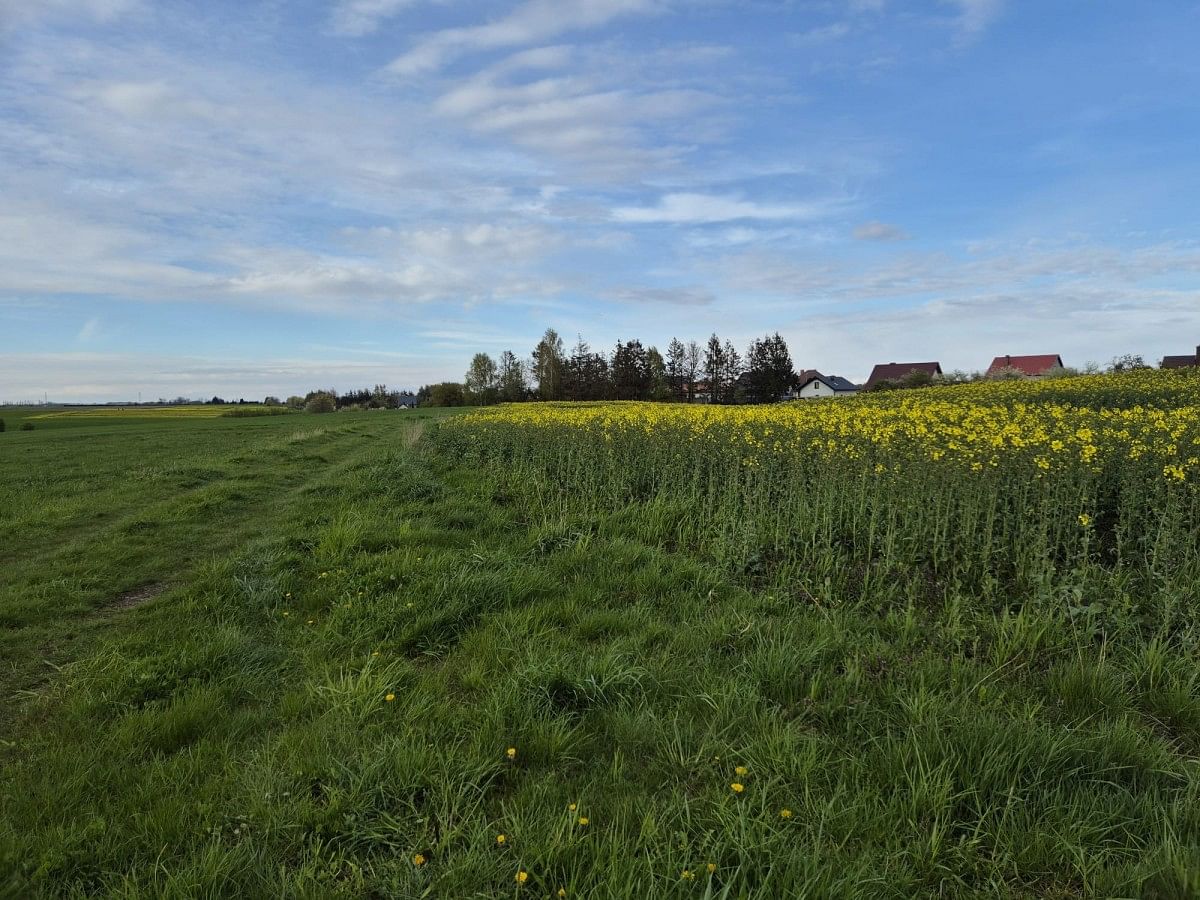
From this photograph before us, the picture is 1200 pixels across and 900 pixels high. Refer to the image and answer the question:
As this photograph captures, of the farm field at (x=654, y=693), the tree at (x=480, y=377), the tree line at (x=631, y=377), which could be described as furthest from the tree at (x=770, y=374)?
the farm field at (x=654, y=693)

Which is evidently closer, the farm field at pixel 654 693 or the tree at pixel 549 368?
the farm field at pixel 654 693

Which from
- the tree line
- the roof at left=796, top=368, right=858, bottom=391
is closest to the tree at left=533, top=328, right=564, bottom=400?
the tree line

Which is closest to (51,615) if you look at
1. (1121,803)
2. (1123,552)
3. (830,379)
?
(1121,803)

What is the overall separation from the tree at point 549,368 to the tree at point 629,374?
710 cm

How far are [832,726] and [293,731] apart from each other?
112 inches

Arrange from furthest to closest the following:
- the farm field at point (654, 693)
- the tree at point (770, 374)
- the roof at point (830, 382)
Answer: the roof at point (830, 382) → the tree at point (770, 374) → the farm field at point (654, 693)

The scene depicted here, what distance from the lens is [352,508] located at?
8.78 meters

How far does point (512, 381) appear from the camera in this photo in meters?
83.2

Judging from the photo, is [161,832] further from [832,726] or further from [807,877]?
[832,726]

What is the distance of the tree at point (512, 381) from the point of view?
8156 cm

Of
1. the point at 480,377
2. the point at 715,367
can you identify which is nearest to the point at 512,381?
the point at 480,377

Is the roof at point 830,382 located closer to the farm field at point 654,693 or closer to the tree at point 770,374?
the tree at point 770,374

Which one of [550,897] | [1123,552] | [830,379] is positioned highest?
[830,379]

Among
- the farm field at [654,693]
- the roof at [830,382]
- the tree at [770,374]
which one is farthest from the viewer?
the roof at [830,382]
